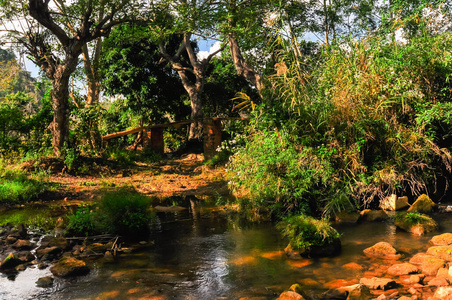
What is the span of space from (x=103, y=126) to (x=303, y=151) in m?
15.2

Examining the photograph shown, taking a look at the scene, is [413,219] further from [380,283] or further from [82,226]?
[82,226]

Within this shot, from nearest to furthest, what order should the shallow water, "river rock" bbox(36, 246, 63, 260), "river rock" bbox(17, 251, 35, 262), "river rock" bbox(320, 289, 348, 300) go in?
"river rock" bbox(320, 289, 348, 300) < the shallow water < "river rock" bbox(17, 251, 35, 262) < "river rock" bbox(36, 246, 63, 260)

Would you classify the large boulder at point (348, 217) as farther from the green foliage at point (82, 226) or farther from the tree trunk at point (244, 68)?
the tree trunk at point (244, 68)

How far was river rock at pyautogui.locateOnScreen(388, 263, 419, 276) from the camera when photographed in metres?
5.14

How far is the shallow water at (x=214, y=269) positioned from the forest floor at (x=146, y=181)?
4.26 metres

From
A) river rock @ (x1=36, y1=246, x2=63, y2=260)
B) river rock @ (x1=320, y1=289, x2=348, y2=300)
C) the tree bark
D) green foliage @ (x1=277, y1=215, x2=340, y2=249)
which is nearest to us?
river rock @ (x1=320, y1=289, x2=348, y2=300)

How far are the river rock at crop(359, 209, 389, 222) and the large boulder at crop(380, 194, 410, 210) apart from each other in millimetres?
445

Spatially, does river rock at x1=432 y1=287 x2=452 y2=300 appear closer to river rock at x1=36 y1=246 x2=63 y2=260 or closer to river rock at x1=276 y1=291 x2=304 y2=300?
river rock at x1=276 y1=291 x2=304 y2=300

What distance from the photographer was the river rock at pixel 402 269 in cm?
514

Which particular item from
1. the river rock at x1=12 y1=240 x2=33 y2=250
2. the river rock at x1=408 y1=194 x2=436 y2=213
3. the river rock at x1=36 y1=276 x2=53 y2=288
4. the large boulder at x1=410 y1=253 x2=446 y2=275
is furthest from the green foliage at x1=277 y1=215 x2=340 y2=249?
the river rock at x1=12 y1=240 x2=33 y2=250

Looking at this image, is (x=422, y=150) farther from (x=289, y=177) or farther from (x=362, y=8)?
(x=362, y=8)

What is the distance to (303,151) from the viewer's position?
27.7ft

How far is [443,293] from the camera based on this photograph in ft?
13.9

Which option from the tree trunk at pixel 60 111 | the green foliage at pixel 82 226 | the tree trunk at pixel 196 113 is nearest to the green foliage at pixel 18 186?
the tree trunk at pixel 60 111
